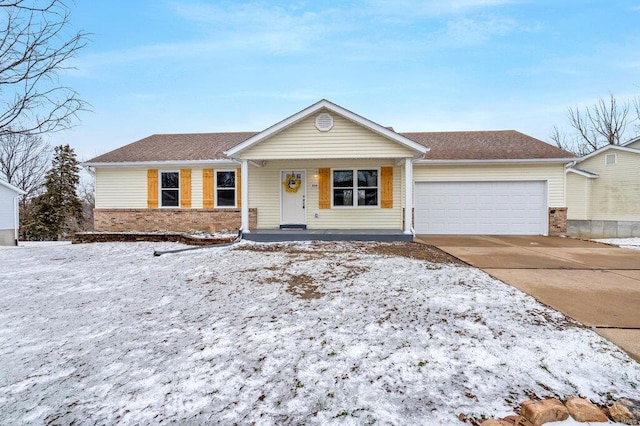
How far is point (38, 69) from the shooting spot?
3816 mm

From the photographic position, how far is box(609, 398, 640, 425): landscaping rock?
2057 millimetres

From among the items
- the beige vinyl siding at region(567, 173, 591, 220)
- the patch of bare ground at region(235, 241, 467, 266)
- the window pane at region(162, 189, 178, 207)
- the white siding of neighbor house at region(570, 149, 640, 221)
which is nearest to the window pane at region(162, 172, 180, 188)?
the window pane at region(162, 189, 178, 207)

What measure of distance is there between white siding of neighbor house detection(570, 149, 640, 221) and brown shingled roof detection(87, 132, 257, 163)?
16336 millimetres

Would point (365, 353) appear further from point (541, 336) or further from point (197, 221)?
point (197, 221)

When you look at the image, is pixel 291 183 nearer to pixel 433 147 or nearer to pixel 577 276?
pixel 433 147

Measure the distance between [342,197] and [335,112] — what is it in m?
3.14

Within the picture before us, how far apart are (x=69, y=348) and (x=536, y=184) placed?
45.8 feet

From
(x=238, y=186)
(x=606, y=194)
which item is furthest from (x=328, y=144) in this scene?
(x=606, y=194)

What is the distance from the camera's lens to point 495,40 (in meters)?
14.9

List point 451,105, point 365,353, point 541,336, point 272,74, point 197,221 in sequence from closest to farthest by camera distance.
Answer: point 365,353 < point 541,336 < point 197,221 < point 272,74 < point 451,105

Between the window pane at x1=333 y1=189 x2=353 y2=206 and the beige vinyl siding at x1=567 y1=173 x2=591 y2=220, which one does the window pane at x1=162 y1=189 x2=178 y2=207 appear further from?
the beige vinyl siding at x1=567 y1=173 x2=591 y2=220

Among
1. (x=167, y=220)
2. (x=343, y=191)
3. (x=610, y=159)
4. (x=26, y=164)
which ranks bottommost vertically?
(x=167, y=220)

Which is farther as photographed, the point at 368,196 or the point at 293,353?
the point at 368,196

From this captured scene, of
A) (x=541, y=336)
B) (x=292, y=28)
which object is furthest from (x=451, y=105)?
(x=541, y=336)
